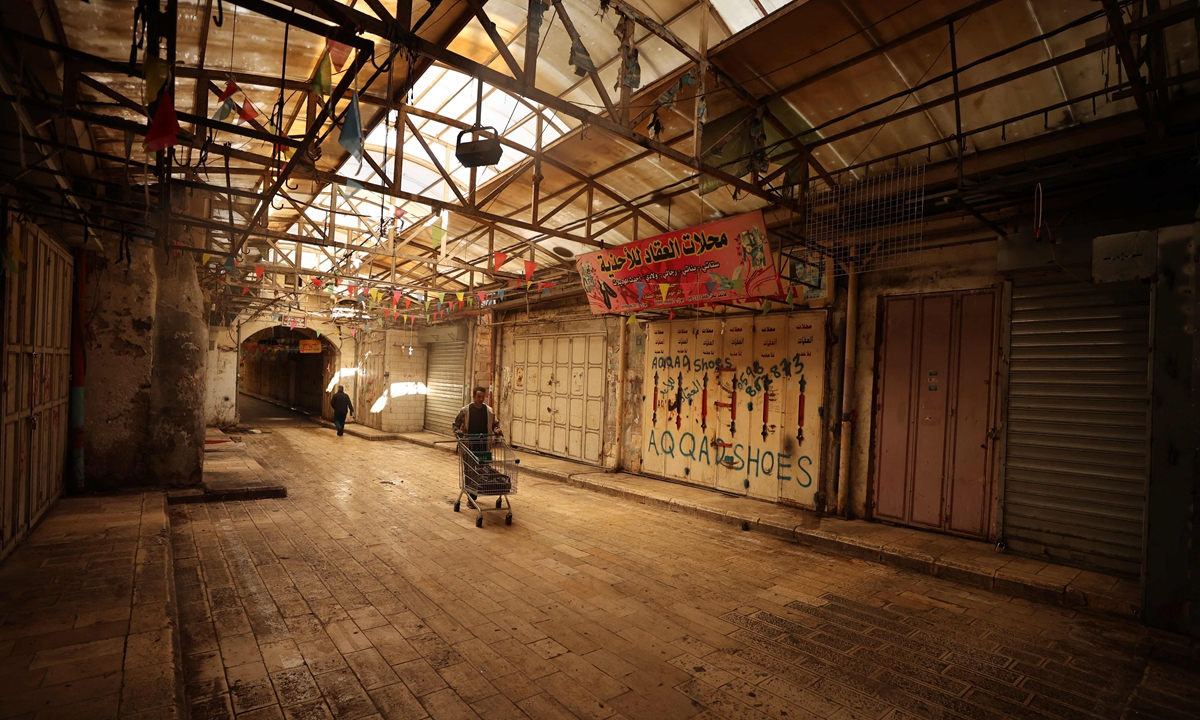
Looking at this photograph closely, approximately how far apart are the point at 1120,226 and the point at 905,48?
2.81 meters

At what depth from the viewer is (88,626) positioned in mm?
3646

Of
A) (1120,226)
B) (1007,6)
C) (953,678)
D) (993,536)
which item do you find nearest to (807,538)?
(993,536)

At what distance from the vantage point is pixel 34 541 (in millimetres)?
5297

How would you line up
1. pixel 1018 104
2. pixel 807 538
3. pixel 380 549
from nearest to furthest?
1. pixel 1018 104
2. pixel 380 549
3. pixel 807 538

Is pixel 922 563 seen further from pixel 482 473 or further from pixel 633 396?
pixel 633 396

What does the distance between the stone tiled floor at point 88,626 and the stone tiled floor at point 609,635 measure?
33 centimetres

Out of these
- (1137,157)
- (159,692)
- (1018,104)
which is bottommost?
(159,692)

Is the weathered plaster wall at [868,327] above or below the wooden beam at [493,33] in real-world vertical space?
below

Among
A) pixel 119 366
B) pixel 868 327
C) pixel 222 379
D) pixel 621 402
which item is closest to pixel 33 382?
pixel 119 366

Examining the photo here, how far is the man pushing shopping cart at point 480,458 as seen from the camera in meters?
7.62

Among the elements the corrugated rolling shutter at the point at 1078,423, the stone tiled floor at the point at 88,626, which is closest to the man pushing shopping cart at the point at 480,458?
the stone tiled floor at the point at 88,626

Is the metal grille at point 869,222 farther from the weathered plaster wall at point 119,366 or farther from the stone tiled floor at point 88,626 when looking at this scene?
the weathered plaster wall at point 119,366

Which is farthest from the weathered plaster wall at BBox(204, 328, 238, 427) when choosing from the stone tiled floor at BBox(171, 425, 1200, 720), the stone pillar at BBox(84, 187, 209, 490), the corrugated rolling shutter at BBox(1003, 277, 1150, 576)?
the corrugated rolling shutter at BBox(1003, 277, 1150, 576)

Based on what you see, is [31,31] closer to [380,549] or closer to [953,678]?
[380,549]
